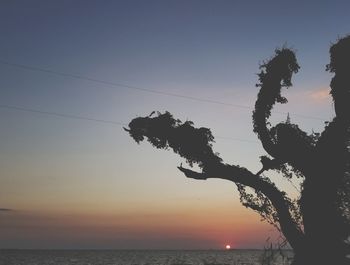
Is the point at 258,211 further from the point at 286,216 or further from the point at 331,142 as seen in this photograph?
the point at 331,142

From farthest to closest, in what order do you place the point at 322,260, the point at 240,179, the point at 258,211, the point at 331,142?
the point at 258,211
the point at 240,179
the point at 331,142
the point at 322,260

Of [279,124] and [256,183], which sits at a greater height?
[279,124]

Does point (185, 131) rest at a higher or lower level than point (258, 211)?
higher

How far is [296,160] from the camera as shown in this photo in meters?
26.4

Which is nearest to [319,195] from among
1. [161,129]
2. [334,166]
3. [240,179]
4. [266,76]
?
[334,166]

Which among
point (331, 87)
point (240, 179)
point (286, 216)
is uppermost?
point (331, 87)

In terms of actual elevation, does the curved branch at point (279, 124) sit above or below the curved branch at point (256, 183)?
above

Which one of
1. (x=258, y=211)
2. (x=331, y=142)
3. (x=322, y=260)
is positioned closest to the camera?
(x=322, y=260)

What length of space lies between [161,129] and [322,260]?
11400 mm

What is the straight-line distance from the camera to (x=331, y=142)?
83.5ft

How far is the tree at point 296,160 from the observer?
24.4 meters

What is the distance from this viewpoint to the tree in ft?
80.0

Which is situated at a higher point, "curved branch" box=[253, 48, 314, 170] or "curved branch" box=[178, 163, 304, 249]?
"curved branch" box=[253, 48, 314, 170]

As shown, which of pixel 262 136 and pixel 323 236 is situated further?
pixel 262 136
